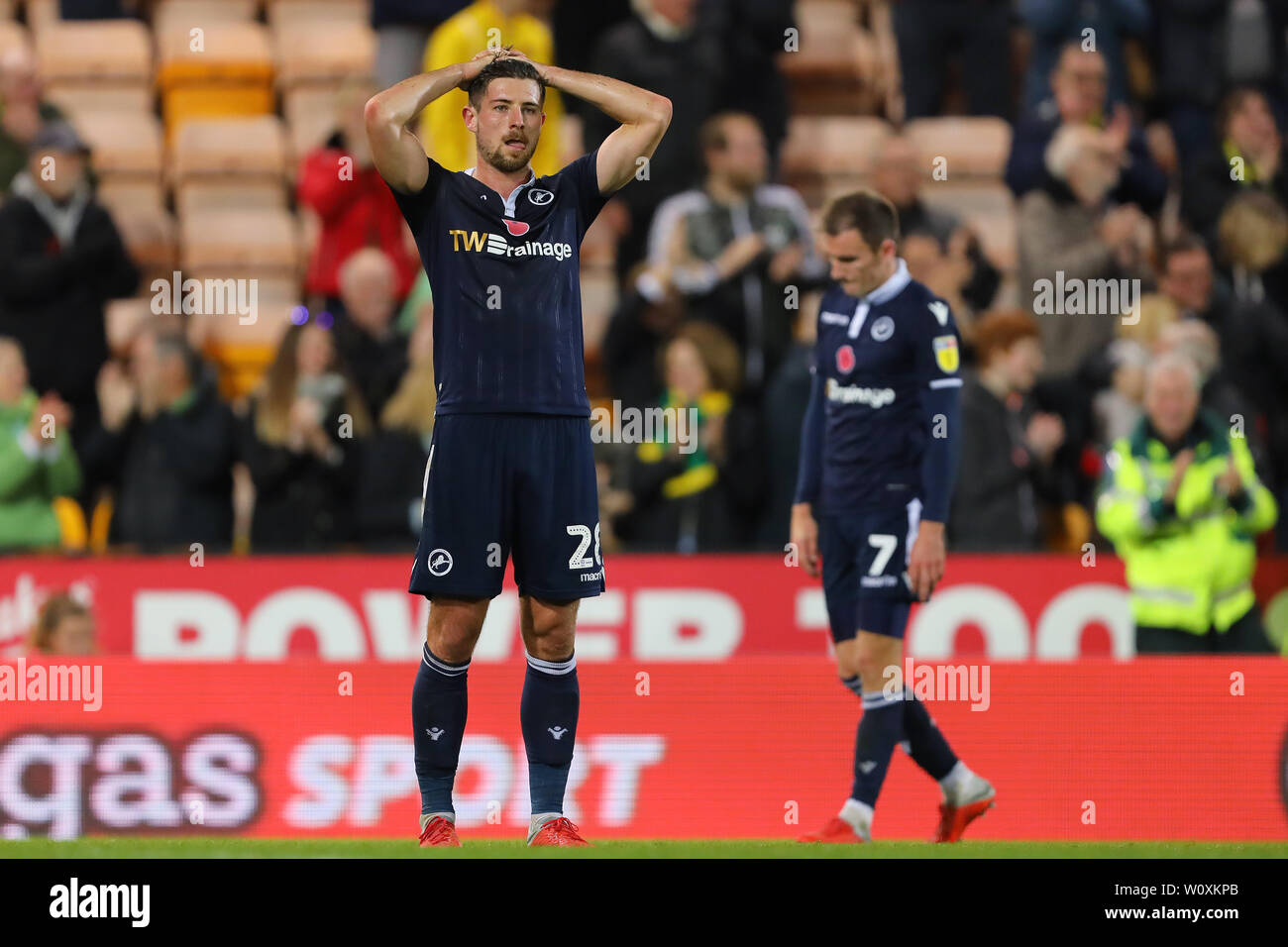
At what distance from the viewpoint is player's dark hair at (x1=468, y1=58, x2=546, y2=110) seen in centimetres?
706

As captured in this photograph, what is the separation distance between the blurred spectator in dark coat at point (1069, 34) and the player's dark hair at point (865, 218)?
5.18 metres

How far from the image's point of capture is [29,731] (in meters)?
9.02

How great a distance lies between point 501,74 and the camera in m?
7.05

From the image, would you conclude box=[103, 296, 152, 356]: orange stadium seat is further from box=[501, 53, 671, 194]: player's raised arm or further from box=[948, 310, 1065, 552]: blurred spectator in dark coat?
box=[501, 53, 671, 194]: player's raised arm

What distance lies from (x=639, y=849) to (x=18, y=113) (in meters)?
7.82

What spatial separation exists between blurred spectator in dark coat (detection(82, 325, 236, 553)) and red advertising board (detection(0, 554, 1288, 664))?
22.0 inches

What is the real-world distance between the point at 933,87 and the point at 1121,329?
8.43ft

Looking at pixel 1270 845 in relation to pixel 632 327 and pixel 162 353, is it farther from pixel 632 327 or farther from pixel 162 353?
pixel 162 353

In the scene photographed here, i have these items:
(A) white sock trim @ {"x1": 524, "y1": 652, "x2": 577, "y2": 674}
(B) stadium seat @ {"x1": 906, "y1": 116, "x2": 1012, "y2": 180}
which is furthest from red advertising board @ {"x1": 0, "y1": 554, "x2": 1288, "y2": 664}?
(B) stadium seat @ {"x1": 906, "y1": 116, "x2": 1012, "y2": 180}

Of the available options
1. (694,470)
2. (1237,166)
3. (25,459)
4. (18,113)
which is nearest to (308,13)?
(18,113)

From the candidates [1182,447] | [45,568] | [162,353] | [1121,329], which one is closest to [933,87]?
[1121,329]

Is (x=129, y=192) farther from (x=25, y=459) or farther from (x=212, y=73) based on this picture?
(x=25, y=459)

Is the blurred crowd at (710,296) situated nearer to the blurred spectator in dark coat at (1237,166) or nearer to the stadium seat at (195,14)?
the blurred spectator in dark coat at (1237,166)

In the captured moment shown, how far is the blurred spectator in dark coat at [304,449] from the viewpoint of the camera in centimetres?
1146
